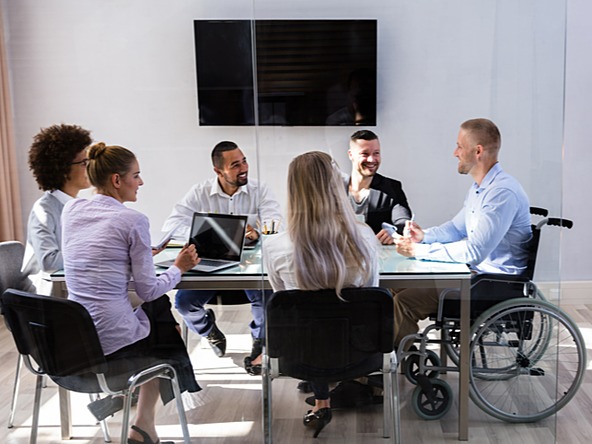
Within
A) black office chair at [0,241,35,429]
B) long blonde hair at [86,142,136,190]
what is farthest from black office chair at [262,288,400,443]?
black office chair at [0,241,35,429]

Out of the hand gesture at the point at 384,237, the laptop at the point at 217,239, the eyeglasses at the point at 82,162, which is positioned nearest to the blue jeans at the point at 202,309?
the laptop at the point at 217,239

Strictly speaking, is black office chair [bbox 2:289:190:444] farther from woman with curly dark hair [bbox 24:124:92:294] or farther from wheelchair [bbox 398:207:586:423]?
wheelchair [bbox 398:207:586:423]

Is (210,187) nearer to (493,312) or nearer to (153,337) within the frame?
(153,337)

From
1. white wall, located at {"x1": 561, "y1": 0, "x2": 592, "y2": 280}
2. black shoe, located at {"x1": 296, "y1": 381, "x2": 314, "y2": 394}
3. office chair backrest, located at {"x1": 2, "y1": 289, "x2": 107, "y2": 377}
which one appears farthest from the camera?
white wall, located at {"x1": 561, "y1": 0, "x2": 592, "y2": 280}

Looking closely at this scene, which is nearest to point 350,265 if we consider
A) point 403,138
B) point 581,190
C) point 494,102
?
point 403,138

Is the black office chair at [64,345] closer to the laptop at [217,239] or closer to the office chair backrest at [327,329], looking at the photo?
the laptop at [217,239]

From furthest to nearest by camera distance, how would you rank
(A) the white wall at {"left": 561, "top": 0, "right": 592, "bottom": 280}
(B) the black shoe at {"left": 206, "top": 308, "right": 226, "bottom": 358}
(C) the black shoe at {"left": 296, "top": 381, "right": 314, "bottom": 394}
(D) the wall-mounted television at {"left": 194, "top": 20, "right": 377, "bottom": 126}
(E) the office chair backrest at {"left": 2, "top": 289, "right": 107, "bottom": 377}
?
(A) the white wall at {"left": 561, "top": 0, "right": 592, "bottom": 280}
(B) the black shoe at {"left": 206, "top": 308, "right": 226, "bottom": 358}
(C) the black shoe at {"left": 296, "top": 381, "right": 314, "bottom": 394}
(D) the wall-mounted television at {"left": 194, "top": 20, "right": 377, "bottom": 126}
(E) the office chair backrest at {"left": 2, "top": 289, "right": 107, "bottom": 377}

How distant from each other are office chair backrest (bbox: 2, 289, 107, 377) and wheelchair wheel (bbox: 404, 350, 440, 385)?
106cm

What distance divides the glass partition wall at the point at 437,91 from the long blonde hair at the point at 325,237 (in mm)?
91

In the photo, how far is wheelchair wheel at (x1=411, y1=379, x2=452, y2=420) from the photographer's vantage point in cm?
255

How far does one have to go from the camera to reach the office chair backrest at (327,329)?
2.34 meters

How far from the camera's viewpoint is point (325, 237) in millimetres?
2297

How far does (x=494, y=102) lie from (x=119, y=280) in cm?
140

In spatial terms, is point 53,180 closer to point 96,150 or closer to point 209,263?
point 96,150
